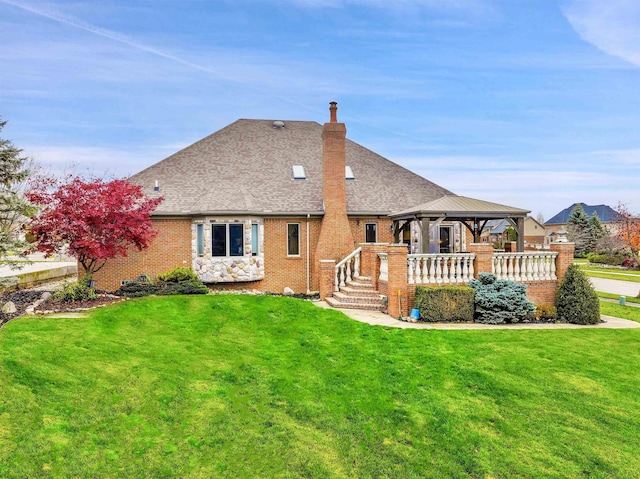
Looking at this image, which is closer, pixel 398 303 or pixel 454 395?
pixel 454 395

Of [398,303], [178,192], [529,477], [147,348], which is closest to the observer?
Result: [529,477]

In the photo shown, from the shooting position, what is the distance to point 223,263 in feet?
55.7

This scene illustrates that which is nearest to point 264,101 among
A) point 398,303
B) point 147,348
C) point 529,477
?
point 398,303

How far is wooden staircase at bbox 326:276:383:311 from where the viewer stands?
13.9m

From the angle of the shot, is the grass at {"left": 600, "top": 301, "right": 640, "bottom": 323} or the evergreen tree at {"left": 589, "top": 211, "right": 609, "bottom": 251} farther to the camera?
the evergreen tree at {"left": 589, "top": 211, "right": 609, "bottom": 251}

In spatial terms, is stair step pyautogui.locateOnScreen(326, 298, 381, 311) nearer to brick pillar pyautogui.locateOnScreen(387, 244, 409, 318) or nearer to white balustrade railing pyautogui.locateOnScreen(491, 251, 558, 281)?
brick pillar pyautogui.locateOnScreen(387, 244, 409, 318)

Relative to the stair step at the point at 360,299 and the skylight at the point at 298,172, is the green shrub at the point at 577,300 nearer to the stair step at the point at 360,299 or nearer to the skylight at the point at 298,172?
the stair step at the point at 360,299

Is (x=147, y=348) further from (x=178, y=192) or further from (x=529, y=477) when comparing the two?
(x=178, y=192)

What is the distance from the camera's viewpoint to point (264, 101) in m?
26.9

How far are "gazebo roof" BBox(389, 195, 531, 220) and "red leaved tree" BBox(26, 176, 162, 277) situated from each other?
388 inches

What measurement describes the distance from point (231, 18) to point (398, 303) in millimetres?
12560

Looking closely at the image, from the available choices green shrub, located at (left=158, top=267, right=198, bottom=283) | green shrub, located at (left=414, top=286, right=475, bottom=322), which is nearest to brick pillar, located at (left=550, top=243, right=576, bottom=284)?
green shrub, located at (left=414, top=286, right=475, bottom=322)

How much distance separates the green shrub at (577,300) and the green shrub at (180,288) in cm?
1229

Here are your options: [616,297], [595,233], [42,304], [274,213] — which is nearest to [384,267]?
[274,213]
